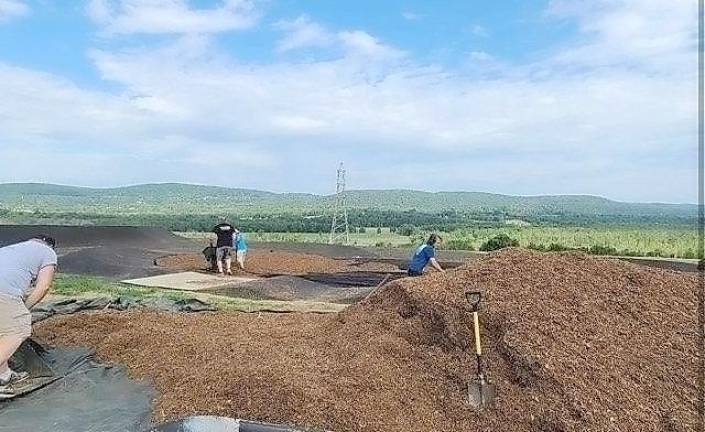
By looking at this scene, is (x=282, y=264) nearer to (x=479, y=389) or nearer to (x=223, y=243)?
(x=223, y=243)

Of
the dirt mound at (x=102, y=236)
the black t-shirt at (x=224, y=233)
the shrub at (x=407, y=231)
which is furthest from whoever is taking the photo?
the shrub at (x=407, y=231)

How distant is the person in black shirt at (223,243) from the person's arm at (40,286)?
8886mm

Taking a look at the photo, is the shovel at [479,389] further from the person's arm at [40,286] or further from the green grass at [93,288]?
the green grass at [93,288]

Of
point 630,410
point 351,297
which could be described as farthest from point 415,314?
point 351,297

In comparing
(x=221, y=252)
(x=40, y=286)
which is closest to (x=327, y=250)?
(x=221, y=252)

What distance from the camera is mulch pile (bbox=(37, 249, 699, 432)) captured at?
4875mm

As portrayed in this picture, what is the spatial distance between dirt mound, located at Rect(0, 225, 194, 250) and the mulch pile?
15.3 m

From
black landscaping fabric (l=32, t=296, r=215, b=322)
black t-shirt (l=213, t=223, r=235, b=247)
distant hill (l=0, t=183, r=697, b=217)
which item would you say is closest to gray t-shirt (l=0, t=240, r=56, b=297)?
black landscaping fabric (l=32, t=296, r=215, b=322)

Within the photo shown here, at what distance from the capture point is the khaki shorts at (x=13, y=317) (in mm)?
5445

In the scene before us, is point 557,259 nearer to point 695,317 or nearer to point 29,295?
point 695,317

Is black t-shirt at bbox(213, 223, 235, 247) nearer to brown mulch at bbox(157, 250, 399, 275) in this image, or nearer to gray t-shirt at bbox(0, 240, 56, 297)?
brown mulch at bbox(157, 250, 399, 275)

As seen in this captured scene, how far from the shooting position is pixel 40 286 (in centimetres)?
575

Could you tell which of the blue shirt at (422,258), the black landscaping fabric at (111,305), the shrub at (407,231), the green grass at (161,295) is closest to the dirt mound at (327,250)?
the green grass at (161,295)

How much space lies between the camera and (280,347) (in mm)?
6262
